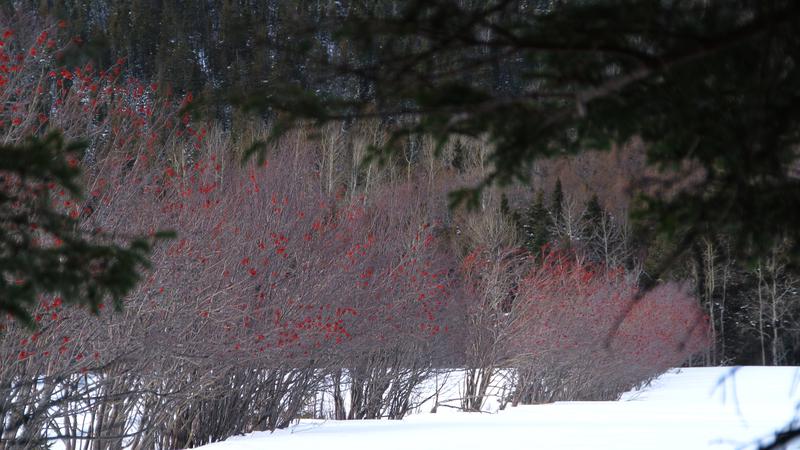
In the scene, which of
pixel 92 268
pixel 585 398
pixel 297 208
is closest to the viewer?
pixel 92 268

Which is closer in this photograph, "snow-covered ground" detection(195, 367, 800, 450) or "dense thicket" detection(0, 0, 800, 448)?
"dense thicket" detection(0, 0, 800, 448)

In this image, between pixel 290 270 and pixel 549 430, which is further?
pixel 549 430

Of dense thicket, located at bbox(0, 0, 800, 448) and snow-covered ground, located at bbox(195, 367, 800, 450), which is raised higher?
dense thicket, located at bbox(0, 0, 800, 448)

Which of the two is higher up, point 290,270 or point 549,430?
point 290,270

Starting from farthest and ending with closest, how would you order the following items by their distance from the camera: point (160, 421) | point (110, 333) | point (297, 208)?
point (297, 208)
point (160, 421)
point (110, 333)

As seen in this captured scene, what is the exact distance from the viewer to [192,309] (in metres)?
8.84

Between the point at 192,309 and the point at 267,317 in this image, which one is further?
the point at 267,317

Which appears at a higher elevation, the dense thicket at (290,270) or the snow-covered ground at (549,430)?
the dense thicket at (290,270)

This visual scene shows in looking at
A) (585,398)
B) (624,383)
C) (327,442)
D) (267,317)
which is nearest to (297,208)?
(267,317)

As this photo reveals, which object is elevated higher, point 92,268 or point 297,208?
point 297,208

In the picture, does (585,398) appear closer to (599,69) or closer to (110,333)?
(110,333)

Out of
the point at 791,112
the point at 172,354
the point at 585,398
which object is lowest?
the point at 585,398

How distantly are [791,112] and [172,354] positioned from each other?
6.92 m

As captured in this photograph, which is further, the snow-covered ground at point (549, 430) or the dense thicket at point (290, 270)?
the snow-covered ground at point (549, 430)
